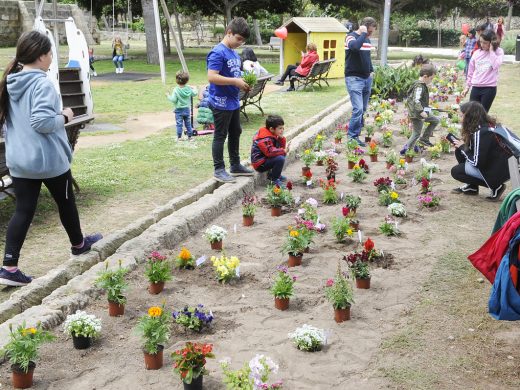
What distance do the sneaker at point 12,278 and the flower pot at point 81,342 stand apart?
839mm

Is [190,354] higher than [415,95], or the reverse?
[415,95]

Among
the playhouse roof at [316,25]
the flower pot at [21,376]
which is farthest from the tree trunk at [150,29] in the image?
the flower pot at [21,376]

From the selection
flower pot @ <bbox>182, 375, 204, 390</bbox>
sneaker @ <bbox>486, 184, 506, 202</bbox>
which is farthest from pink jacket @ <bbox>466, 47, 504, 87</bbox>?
flower pot @ <bbox>182, 375, 204, 390</bbox>

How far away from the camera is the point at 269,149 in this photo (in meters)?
6.83

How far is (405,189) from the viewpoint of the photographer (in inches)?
275

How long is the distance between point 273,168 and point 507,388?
4242mm

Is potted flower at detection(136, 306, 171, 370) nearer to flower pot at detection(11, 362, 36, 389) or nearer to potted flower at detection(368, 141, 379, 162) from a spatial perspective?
flower pot at detection(11, 362, 36, 389)

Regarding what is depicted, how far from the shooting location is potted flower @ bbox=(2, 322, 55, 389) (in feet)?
10.1

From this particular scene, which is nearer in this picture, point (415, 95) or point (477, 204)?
point (477, 204)

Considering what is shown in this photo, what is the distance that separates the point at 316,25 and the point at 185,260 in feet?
50.8

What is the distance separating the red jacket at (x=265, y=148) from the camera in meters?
6.84

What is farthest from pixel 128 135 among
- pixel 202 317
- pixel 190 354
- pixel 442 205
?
pixel 190 354

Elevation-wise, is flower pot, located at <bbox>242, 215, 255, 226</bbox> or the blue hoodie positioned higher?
the blue hoodie

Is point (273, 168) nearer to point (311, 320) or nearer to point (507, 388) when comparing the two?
point (311, 320)
